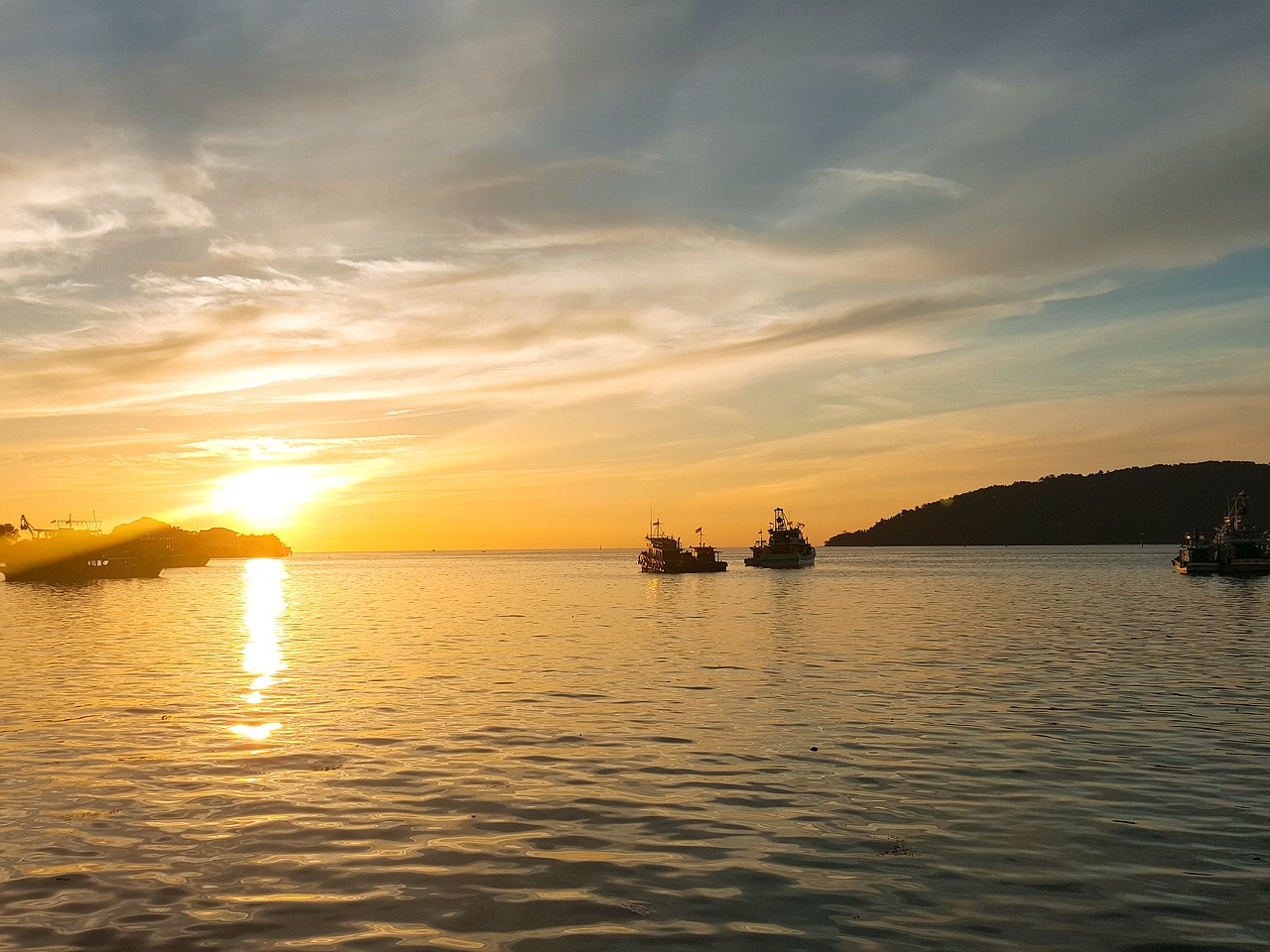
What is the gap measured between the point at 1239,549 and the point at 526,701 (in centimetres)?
12844

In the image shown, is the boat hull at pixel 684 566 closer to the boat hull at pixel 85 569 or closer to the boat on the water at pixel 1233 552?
the boat on the water at pixel 1233 552

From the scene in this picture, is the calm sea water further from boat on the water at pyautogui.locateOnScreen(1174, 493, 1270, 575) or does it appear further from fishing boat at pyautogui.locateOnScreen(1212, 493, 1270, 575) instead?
boat on the water at pyautogui.locateOnScreen(1174, 493, 1270, 575)

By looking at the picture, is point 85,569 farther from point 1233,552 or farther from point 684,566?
point 1233,552

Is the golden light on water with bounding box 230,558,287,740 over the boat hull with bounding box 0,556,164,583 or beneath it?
beneath

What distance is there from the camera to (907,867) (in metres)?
12.9

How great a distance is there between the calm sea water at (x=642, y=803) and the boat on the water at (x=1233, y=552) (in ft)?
334

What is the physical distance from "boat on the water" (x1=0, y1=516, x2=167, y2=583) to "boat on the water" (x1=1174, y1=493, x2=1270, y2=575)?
184m

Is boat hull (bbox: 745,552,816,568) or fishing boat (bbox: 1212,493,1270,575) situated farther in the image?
boat hull (bbox: 745,552,816,568)

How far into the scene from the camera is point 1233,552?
12575 cm

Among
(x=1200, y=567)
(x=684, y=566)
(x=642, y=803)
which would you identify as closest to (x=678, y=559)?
(x=684, y=566)

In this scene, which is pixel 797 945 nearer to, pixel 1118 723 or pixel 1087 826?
pixel 1087 826

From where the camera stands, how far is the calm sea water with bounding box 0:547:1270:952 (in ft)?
36.4

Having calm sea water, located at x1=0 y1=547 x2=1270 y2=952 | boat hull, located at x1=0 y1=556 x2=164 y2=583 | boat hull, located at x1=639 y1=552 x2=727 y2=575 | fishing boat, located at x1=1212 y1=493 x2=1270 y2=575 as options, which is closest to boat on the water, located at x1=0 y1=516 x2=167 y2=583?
boat hull, located at x1=0 y1=556 x2=164 y2=583

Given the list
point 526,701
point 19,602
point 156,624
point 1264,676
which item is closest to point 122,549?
point 19,602
